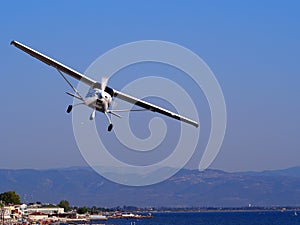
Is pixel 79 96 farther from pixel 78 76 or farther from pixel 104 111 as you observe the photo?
pixel 78 76

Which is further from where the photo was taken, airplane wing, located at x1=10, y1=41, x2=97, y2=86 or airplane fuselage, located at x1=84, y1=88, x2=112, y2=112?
airplane wing, located at x1=10, y1=41, x2=97, y2=86

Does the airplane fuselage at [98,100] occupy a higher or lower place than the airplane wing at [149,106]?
lower

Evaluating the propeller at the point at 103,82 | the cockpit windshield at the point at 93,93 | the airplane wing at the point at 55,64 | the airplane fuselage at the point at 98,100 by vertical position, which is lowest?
the airplane fuselage at the point at 98,100

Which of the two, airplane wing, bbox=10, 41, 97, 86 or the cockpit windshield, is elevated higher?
airplane wing, bbox=10, 41, 97, 86

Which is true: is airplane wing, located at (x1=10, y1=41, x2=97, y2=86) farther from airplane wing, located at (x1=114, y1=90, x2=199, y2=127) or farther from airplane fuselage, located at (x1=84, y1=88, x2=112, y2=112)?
airplane wing, located at (x1=114, y1=90, x2=199, y2=127)

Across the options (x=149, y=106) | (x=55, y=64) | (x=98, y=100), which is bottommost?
(x=98, y=100)

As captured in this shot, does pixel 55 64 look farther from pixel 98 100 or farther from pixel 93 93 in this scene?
pixel 98 100

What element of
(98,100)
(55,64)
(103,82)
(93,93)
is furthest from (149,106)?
(98,100)

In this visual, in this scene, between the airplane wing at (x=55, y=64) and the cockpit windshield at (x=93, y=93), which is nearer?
the cockpit windshield at (x=93, y=93)

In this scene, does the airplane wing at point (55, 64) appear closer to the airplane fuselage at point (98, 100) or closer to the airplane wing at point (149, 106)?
the airplane fuselage at point (98, 100)
